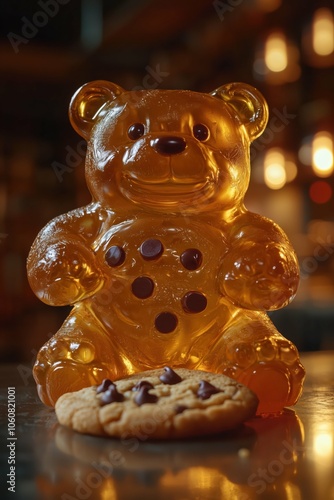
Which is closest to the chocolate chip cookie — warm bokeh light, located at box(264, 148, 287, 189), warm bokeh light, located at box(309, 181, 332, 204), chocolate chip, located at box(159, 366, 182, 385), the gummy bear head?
chocolate chip, located at box(159, 366, 182, 385)

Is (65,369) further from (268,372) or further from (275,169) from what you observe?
(275,169)

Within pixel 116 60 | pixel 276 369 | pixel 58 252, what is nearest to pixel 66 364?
pixel 58 252

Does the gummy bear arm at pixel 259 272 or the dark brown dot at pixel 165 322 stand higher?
the gummy bear arm at pixel 259 272

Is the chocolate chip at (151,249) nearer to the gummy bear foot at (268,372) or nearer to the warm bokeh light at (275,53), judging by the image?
the gummy bear foot at (268,372)

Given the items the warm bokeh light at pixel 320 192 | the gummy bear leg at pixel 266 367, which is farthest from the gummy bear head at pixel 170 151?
the warm bokeh light at pixel 320 192

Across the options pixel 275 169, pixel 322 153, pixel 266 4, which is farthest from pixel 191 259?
pixel 275 169
